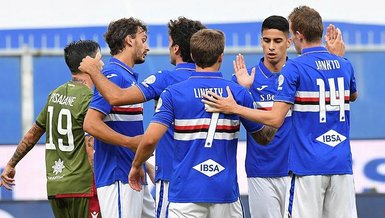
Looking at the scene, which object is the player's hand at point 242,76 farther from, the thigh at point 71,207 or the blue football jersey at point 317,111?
the thigh at point 71,207

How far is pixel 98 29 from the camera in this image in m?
13.5

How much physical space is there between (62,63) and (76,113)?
10.5 ft

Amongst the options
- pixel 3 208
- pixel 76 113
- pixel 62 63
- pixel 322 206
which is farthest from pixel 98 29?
pixel 322 206

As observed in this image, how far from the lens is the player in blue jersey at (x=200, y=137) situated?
24.7 ft

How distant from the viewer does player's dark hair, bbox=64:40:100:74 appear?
911 centimetres

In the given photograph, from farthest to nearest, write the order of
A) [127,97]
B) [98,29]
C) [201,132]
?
[98,29]
[127,97]
[201,132]

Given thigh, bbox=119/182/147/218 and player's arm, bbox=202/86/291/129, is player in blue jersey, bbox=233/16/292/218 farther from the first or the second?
player's arm, bbox=202/86/291/129

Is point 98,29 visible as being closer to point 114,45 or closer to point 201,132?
point 114,45

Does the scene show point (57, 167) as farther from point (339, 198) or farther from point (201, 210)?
point (339, 198)

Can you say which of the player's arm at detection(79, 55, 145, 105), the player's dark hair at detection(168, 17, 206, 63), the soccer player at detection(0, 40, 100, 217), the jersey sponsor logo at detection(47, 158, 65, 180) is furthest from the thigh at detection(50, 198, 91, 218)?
the player's dark hair at detection(168, 17, 206, 63)

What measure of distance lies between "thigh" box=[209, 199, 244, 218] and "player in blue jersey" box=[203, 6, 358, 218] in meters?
0.42

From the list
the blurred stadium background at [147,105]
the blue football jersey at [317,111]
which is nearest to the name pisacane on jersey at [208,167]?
the blue football jersey at [317,111]

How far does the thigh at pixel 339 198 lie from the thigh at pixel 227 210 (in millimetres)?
650

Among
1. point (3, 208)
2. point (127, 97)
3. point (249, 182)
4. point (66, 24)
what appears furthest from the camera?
point (66, 24)
